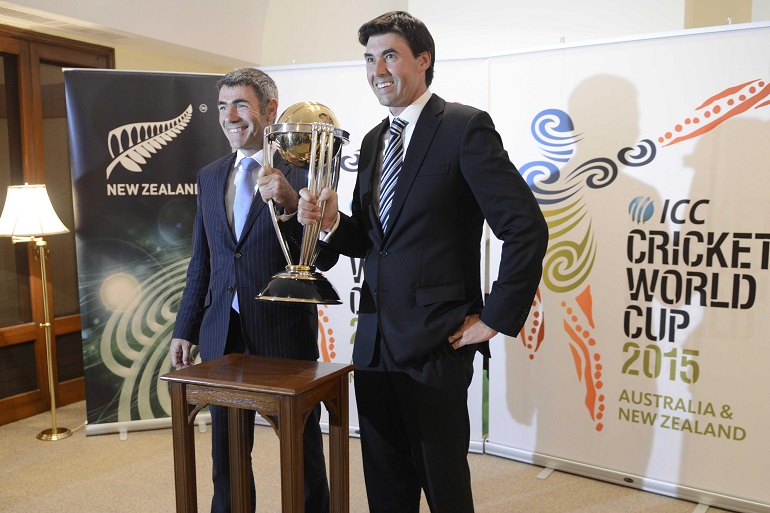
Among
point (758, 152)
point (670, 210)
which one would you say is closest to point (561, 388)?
point (670, 210)

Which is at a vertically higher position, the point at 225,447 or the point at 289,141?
the point at 289,141

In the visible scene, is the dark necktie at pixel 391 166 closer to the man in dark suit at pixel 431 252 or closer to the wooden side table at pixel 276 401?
the man in dark suit at pixel 431 252

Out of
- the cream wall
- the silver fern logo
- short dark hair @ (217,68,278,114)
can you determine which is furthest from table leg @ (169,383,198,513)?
the cream wall

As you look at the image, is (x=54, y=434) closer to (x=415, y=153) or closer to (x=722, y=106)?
(x=415, y=153)

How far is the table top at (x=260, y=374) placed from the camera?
176 cm

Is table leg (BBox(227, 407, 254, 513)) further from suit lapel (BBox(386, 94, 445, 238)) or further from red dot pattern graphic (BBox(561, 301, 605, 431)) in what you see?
red dot pattern graphic (BBox(561, 301, 605, 431))

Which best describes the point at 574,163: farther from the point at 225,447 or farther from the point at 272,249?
the point at 225,447

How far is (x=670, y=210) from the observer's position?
2.99 m

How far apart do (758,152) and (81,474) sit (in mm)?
3502

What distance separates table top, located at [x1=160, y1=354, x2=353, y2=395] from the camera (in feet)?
5.78

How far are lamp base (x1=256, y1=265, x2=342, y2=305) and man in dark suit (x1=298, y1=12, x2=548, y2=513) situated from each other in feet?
0.50

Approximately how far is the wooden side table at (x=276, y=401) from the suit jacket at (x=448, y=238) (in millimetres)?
186

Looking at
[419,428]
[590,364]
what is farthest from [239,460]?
[590,364]

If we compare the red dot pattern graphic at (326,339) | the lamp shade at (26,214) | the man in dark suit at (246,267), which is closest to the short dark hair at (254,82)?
the man in dark suit at (246,267)
